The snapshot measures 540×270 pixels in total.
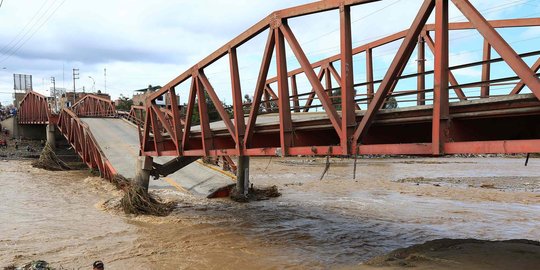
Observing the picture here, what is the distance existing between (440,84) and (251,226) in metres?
9.91

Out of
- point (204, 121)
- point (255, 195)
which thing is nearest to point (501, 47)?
point (204, 121)

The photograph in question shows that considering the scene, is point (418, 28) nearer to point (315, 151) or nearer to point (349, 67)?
A: point (349, 67)

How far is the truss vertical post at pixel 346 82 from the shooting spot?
7242 mm

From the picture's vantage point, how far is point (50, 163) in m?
32.2

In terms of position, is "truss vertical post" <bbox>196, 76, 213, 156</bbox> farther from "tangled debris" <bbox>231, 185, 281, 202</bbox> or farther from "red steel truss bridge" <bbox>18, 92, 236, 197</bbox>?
"tangled debris" <bbox>231, 185, 281, 202</bbox>

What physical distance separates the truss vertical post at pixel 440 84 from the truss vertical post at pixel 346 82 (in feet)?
5.28

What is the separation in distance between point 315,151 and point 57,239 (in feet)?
28.6

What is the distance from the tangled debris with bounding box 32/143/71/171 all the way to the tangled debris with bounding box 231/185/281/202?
61.3 ft

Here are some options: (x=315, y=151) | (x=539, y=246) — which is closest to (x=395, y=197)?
(x=539, y=246)

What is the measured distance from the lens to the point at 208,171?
71.4ft

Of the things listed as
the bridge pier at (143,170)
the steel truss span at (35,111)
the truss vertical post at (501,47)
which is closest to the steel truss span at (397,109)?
the truss vertical post at (501,47)

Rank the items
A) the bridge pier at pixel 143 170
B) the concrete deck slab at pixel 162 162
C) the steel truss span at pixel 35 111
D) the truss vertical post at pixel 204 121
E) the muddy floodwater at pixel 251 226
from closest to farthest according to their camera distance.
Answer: the muddy floodwater at pixel 251 226, the truss vertical post at pixel 204 121, the bridge pier at pixel 143 170, the concrete deck slab at pixel 162 162, the steel truss span at pixel 35 111

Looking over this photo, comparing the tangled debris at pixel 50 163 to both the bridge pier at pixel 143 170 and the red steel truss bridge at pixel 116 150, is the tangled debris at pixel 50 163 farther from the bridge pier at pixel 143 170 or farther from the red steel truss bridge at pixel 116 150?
the bridge pier at pixel 143 170

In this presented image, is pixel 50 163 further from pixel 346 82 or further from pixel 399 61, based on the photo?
pixel 399 61
